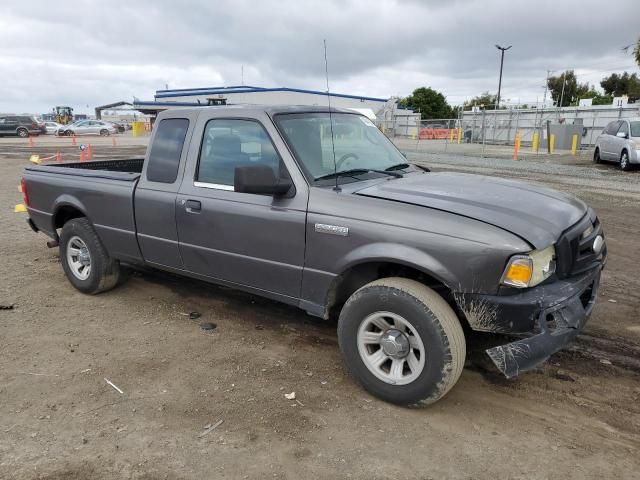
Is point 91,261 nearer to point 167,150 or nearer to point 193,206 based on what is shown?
point 167,150

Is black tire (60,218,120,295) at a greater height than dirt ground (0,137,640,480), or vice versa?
black tire (60,218,120,295)

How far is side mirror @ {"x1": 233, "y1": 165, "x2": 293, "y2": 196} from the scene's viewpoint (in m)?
3.24

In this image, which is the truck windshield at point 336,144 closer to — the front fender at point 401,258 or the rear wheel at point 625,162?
the front fender at point 401,258

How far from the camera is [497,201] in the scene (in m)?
3.32

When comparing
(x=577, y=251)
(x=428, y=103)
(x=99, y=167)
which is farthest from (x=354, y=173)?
(x=428, y=103)

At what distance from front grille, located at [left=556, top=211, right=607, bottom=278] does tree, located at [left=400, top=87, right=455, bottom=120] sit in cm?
7210

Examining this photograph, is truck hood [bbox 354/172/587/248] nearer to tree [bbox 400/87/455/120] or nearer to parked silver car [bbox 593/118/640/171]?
parked silver car [bbox 593/118/640/171]

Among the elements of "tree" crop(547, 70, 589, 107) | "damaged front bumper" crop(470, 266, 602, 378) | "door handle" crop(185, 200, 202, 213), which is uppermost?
"tree" crop(547, 70, 589, 107)

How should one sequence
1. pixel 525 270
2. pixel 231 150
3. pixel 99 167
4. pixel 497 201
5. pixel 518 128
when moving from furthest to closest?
pixel 518 128, pixel 99 167, pixel 231 150, pixel 497 201, pixel 525 270

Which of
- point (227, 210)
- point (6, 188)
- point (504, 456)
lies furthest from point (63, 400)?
point (6, 188)

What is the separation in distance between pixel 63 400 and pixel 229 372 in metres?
1.10

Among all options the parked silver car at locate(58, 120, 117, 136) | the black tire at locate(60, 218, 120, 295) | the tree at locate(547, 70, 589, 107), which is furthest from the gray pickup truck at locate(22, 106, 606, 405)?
the tree at locate(547, 70, 589, 107)

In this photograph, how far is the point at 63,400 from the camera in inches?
133

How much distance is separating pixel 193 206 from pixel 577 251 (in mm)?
2774
